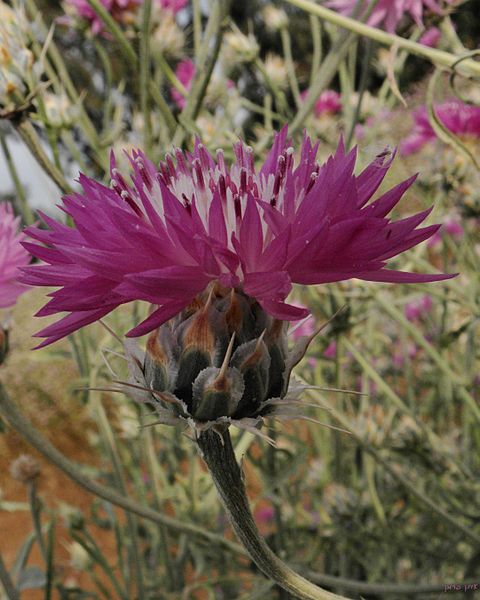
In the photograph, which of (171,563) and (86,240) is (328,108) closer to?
(171,563)

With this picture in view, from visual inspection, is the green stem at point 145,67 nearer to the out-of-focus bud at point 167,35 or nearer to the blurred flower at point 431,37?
the out-of-focus bud at point 167,35

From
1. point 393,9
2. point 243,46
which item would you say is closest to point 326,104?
point 243,46

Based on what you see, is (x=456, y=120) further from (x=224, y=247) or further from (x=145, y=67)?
(x=224, y=247)

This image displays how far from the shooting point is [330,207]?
0.23 meters

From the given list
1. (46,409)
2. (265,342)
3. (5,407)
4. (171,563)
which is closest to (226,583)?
(171,563)

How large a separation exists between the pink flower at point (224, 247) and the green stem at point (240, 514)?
0.17 feet

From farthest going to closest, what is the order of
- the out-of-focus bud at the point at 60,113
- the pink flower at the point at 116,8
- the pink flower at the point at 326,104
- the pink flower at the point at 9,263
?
the pink flower at the point at 326,104
the pink flower at the point at 116,8
the out-of-focus bud at the point at 60,113
the pink flower at the point at 9,263

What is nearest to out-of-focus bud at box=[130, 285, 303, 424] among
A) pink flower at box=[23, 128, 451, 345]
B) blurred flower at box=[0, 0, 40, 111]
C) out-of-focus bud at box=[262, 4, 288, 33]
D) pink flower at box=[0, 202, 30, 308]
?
pink flower at box=[23, 128, 451, 345]

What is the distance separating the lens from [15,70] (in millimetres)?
459

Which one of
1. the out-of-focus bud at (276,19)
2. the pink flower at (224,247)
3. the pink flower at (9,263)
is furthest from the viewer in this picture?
the out-of-focus bud at (276,19)

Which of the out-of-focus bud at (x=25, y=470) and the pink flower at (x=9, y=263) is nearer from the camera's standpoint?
the pink flower at (x=9, y=263)

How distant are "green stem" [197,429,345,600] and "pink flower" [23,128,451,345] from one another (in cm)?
5

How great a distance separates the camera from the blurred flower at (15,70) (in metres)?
0.46

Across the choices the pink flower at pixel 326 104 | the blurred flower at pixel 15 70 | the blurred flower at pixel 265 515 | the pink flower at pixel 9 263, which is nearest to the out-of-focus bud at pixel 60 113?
the blurred flower at pixel 15 70
